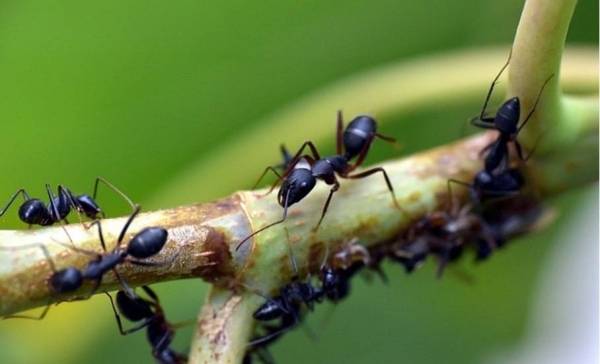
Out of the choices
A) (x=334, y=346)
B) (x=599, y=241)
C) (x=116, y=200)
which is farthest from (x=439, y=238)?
(x=599, y=241)

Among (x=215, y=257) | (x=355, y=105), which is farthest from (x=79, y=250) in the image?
(x=355, y=105)

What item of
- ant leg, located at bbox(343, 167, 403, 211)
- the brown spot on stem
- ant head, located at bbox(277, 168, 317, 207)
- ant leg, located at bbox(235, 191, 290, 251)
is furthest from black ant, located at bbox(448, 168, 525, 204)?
the brown spot on stem

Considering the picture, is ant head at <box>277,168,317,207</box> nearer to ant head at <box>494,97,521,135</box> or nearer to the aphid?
the aphid

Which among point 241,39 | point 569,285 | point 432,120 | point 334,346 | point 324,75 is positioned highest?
point 241,39

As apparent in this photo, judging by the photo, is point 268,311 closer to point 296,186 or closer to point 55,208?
point 296,186

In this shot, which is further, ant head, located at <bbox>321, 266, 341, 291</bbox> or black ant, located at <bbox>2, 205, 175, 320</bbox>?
ant head, located at <bbox>321, 266, 341, 291</bbox>

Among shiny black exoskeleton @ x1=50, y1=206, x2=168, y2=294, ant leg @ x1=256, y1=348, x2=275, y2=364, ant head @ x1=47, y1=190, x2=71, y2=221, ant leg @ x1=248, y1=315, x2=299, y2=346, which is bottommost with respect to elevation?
ant leg @ x1=256, y1=348, x2=275, y2=364

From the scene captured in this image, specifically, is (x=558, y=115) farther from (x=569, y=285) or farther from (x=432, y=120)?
(x=569, y=285)
